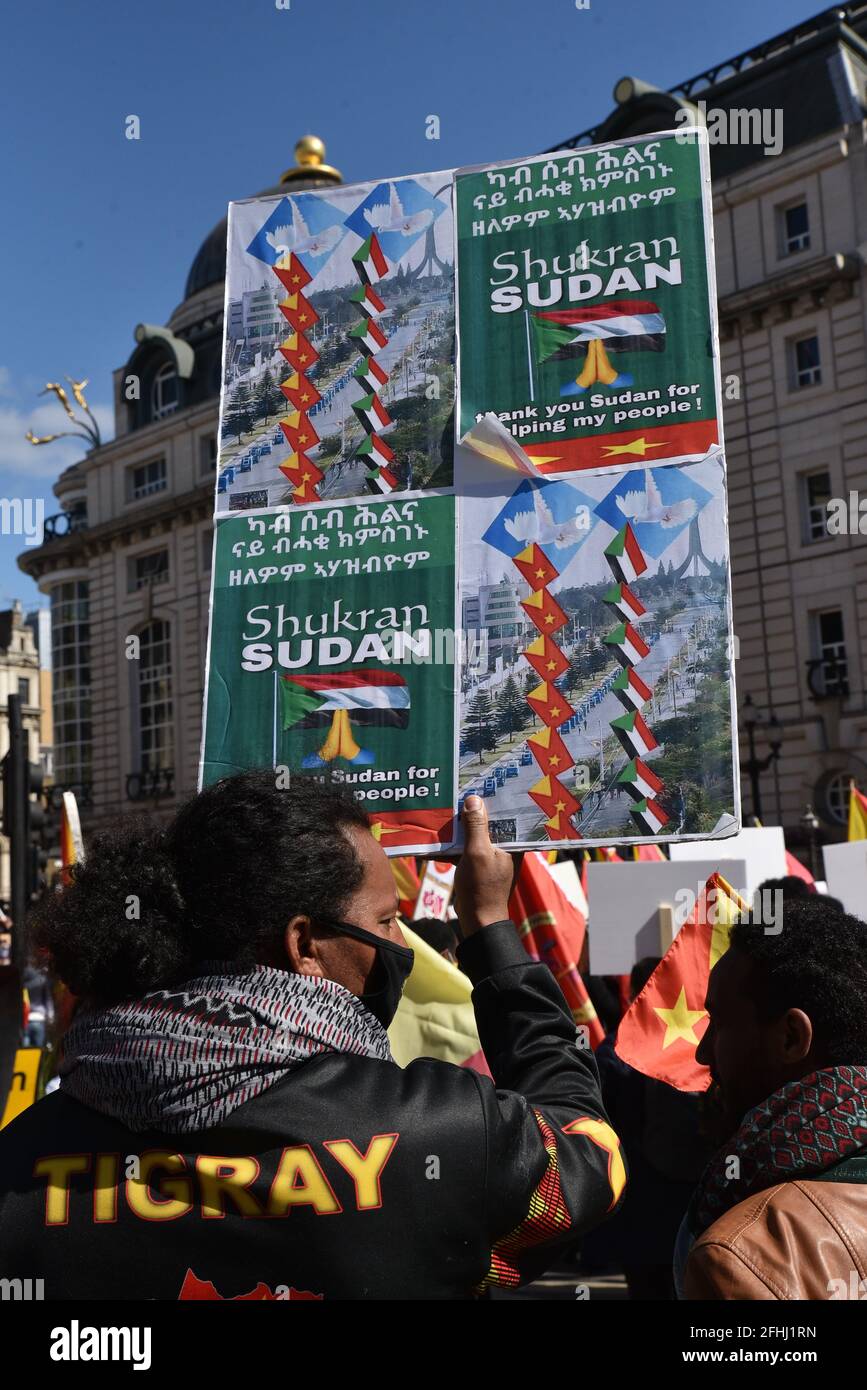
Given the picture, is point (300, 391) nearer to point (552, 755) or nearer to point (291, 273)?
point (291, 273)

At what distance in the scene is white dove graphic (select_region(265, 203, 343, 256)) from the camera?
12.1ft

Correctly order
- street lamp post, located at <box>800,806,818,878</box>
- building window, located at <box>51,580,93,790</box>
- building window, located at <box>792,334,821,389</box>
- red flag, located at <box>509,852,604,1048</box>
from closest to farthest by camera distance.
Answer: red flag, located at <box>509,852,604,1048</box>, street lamp post, located at <box>800,806,818,878</box>, building window, located at <box>792,334,821,389</box>, building window, located at <box>51,580,93,790</box>

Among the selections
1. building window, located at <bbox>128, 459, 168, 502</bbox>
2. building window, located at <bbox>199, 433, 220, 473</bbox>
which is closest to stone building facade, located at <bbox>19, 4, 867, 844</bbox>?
building window, located at <bbox>199, 433, 220, 473</bbox>

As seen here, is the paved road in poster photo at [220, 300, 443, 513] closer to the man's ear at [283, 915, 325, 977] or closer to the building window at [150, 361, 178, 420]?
the man's ear at [283, 915, 325, 977]

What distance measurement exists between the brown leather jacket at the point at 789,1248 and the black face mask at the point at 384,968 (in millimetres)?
530

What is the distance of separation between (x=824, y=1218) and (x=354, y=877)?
2.49 feet

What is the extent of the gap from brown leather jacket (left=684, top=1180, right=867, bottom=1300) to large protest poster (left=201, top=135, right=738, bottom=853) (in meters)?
1.20

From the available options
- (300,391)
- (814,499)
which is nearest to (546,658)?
(300,391)

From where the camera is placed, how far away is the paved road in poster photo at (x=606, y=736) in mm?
3082

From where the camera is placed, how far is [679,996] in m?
4.14

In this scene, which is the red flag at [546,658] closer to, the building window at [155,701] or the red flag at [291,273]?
the red flag at [291,273]

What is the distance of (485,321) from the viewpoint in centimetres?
348

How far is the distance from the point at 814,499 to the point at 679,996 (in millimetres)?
26193
